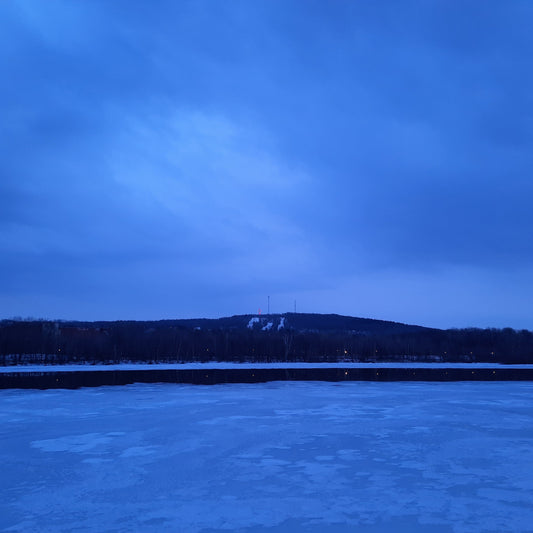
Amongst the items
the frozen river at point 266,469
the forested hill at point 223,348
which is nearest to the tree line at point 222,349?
the forested hill at point 223,348

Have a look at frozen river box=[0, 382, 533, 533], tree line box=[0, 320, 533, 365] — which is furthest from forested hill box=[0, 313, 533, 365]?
frozen river box=[0, 382, 533, 533]

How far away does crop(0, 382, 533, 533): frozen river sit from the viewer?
175 inches

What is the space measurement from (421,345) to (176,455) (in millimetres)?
60241

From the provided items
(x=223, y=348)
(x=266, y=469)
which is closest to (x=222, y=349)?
(x=223, y=348)

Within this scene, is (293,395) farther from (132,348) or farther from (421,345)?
(421,345)

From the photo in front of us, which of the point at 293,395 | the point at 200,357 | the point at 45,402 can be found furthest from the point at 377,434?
the point at 200,357

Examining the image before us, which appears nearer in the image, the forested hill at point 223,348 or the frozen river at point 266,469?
the frozen river at point 266,469

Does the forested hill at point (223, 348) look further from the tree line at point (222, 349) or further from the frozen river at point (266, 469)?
the frozen river at point (266, 469)

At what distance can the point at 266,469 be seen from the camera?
618cm

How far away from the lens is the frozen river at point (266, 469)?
14.6ft

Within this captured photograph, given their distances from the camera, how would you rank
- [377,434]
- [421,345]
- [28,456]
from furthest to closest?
[421,345], [377,434], [28,456]

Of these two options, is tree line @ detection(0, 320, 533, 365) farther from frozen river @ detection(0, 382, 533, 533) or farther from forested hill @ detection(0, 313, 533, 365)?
frozen river @ detection(0, 382, 533, 533)

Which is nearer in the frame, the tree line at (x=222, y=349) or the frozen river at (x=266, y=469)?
the frozen river at (x=266, y=469)

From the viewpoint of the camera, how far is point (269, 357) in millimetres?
50438
